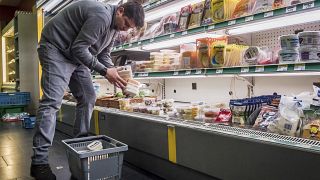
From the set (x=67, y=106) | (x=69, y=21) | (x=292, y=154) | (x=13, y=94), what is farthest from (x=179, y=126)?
(x=13, y=94)

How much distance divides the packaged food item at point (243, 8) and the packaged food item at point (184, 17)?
2.05 ft

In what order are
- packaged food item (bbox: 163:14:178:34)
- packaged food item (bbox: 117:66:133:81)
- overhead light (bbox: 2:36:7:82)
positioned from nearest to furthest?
1. packaged food item (bbox: 117:66:133:81)
2. packaged food item (bbox: 163:14:178:34)
3. overhead light (bbox: 2:36:7:82)

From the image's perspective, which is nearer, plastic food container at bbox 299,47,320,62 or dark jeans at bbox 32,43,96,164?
plastic food container at bbox 299,47,320,62

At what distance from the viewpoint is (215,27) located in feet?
7.39

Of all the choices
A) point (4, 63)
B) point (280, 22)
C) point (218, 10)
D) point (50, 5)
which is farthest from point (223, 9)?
point (4, 63)

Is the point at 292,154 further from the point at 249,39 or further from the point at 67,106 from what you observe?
the point at 67,106

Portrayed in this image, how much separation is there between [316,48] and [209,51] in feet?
2.94

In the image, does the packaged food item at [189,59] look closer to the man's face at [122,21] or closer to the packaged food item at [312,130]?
the man's face at [122,21]

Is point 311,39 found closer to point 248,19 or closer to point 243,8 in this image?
point 248,19

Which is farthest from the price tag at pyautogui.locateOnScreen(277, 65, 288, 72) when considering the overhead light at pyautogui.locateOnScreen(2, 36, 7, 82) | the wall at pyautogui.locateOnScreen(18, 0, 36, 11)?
the overhead light at pyautogui.locateOnScreen(2, 36, 7, 82)

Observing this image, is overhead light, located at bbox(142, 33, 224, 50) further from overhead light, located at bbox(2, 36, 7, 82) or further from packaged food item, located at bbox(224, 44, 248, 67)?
overhead light, located at bbox(2, 36, 7, 82)

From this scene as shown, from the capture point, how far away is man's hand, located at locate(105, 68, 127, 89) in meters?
2.44

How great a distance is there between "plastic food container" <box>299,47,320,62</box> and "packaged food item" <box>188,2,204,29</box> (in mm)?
1065

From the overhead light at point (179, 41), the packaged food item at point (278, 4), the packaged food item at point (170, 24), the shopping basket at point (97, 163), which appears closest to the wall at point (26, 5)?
the overhead light at point (179, 41)
